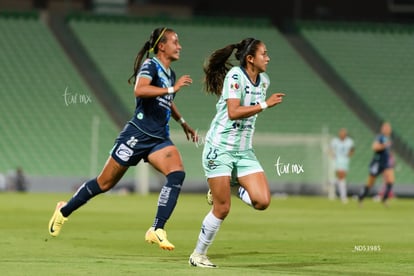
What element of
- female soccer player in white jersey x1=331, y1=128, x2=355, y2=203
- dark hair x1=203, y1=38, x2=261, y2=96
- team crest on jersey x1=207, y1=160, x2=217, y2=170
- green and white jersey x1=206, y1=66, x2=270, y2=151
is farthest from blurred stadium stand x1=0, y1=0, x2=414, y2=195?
team crest on jersey x1=207, y1=160, x2=217, y2=170

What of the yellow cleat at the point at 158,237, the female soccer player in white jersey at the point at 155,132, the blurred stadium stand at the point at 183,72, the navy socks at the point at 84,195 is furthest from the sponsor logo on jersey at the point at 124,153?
the blurred stadium stand at the point at 183,72

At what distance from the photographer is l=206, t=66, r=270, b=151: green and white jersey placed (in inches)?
453

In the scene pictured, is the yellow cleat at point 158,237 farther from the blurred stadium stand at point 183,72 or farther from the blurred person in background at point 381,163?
the blurred stadium stand at point 183,72

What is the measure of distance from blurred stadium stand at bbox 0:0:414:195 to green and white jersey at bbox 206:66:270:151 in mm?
23125

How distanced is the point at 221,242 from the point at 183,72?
24.6 m

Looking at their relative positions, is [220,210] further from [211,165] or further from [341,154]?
[341,154]

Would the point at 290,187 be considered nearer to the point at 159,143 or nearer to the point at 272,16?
the point at 272,16

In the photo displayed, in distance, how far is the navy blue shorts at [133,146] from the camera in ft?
41.5

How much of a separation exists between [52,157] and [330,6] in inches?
624

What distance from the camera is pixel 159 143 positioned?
41.8 feet

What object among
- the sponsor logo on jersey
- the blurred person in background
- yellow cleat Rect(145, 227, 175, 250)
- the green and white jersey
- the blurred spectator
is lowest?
the blurred spectator

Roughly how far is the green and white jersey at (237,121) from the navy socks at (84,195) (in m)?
1.91

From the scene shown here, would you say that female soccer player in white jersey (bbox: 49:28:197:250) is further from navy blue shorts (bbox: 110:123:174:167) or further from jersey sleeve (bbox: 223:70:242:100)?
jersey sleeve (bbox: 223:70:242:100)

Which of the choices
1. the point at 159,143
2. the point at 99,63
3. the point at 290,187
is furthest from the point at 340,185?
the point at 159,143
